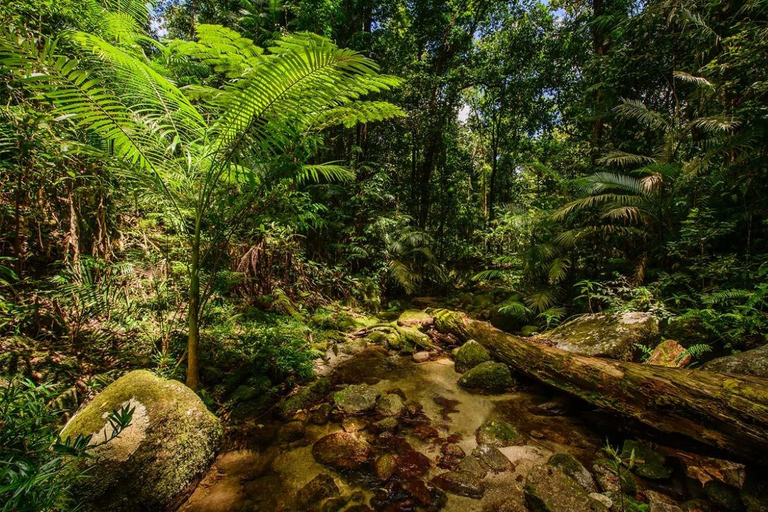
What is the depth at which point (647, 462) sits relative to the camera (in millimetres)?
2043

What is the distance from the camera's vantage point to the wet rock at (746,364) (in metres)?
2.19

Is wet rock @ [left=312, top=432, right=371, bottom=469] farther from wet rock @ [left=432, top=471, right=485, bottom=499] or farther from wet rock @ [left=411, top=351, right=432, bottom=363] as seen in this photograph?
wet rock @ [left=411, top=351, right=432, bottom=363]

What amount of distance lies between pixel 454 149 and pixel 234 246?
27.0 ft

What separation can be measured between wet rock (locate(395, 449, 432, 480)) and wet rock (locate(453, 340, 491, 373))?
1.64 m

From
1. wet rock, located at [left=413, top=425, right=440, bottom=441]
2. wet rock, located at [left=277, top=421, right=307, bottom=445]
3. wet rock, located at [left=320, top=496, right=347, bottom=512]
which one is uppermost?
wet rock, located at [left=320, top=496, right=347, bottom=512]

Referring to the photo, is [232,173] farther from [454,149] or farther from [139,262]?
[454,149]

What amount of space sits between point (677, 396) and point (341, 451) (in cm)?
233

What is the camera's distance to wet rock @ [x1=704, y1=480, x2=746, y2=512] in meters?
1.70

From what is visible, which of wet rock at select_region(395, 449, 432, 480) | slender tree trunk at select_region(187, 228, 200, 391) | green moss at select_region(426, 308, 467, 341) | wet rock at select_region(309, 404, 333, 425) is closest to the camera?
wet rock at select_region(395, 449, 432, 480)

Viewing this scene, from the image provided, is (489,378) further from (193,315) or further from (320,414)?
(193,315)

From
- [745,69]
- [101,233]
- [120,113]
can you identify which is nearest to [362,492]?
[120,113]

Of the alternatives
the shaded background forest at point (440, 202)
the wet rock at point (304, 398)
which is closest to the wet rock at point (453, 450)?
the wet rock at point (304, 398)

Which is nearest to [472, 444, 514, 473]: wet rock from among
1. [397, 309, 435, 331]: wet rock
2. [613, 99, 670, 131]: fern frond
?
[397, 309, 435, 331]: wet rock

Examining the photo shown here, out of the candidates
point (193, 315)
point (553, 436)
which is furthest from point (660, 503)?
point (193, 315)
